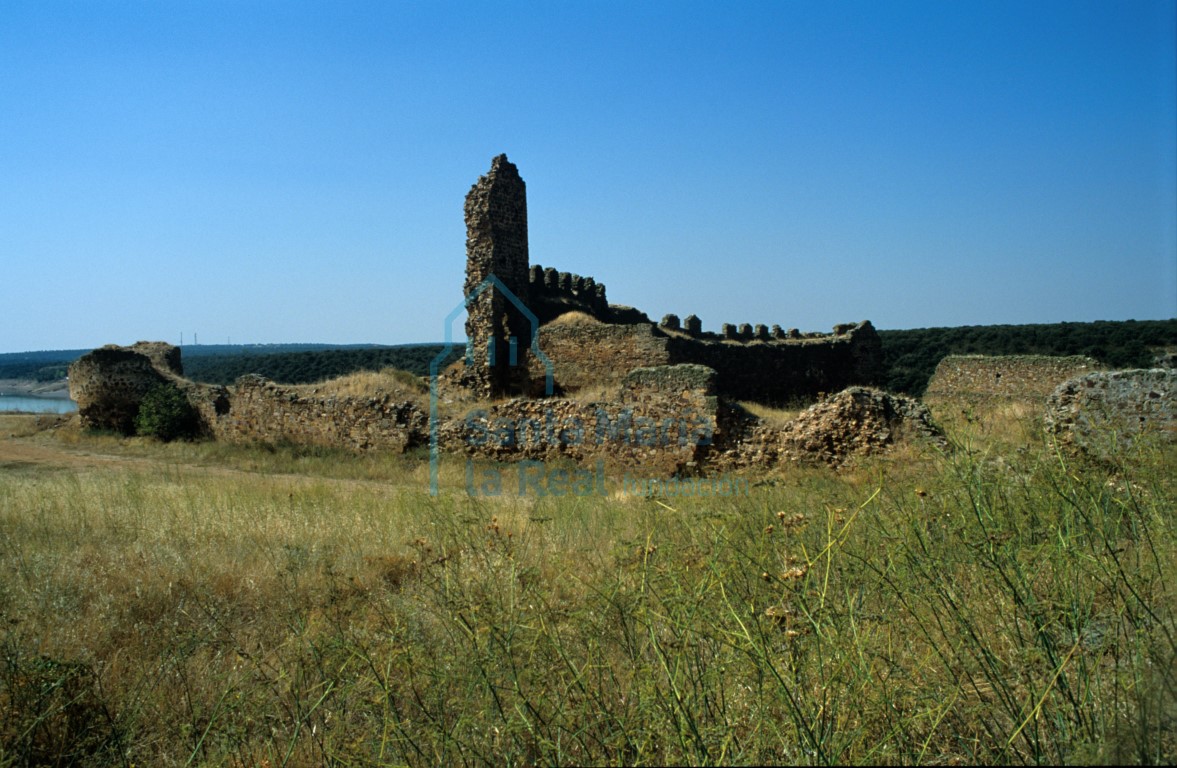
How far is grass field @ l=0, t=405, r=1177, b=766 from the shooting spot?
2291 millimetres

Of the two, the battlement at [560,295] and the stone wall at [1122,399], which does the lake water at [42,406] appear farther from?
the stone wall at [1122,399]

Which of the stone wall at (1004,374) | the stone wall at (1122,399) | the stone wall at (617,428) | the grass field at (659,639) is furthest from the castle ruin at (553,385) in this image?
the grass field at (659,639)

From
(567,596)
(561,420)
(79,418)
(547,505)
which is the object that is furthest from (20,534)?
(79,418)

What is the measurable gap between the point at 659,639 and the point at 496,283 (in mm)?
17343

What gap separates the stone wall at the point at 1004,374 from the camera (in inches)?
774

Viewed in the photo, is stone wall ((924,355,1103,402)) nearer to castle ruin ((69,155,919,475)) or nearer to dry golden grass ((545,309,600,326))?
castle ruin ((69,155,919,475))

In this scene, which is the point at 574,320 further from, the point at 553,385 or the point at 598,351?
the point at 553,385

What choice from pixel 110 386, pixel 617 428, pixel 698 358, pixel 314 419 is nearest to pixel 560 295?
pixel 698 358

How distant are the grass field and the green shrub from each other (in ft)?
40.8

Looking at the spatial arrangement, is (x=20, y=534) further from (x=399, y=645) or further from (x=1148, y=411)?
(x=1148, y=411)

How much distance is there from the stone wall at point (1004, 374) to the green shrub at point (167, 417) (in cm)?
1872

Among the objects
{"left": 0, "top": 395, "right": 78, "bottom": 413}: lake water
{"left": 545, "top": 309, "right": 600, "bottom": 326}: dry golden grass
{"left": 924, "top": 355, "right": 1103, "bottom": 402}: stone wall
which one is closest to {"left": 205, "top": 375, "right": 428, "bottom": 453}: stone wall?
{"left": 545, "top": 309, "right": 600, "bottom": 326}: dry golden grass

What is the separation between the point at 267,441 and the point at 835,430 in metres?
11.5

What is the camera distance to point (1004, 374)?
21.1 m
